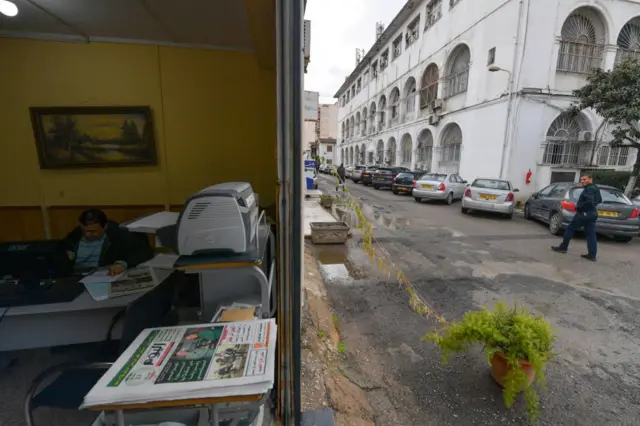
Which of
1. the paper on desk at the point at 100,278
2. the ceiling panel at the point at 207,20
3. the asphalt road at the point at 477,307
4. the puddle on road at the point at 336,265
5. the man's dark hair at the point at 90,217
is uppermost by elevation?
the ceiling panel at the point at 207,20

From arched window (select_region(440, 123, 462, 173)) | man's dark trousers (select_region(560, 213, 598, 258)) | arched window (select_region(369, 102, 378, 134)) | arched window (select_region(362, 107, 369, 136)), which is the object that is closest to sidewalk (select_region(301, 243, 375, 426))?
man's dark trousers (select_region(560, 213, 598, 258))

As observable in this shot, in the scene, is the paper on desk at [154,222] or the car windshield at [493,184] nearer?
the paper on desk at [154,222]

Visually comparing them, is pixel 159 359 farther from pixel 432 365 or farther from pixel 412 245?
pixel 412 245

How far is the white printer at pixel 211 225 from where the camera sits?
148cm

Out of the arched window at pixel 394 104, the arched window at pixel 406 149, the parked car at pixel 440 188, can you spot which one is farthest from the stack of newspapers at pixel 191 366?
the arched window at pixel 394 104

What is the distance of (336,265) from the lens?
17.3 ft

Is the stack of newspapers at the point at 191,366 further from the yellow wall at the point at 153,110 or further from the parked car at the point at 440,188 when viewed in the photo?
the parked car at the point at 440,188

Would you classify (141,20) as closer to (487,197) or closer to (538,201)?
(487,197)

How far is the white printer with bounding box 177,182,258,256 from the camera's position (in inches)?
58.4

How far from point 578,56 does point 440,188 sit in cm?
842

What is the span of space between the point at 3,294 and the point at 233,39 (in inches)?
112

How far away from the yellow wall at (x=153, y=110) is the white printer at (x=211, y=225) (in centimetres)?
163

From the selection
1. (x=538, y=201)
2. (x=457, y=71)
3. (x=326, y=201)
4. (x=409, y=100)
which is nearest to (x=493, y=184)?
(x=538, y=201)

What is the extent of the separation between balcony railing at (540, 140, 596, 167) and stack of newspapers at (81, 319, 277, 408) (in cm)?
1530
